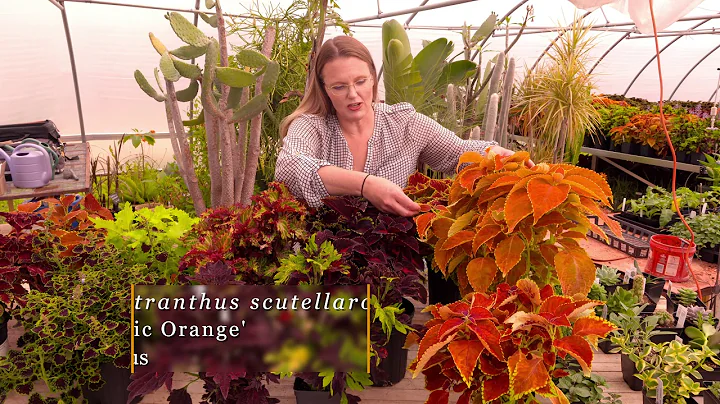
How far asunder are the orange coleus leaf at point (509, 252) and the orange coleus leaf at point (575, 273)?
0.29ft

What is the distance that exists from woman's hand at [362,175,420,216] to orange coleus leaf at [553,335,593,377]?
494 millimetres

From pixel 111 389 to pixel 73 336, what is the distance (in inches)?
7.4

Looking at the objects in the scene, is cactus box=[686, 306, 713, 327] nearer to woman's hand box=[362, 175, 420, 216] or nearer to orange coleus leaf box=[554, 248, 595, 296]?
orange coleus leaf box=[554, 248, 595, 296]

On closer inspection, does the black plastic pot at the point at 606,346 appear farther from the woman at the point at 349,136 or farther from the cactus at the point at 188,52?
the cactus at the point at 188,52

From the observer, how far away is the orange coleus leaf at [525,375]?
84 centimetres

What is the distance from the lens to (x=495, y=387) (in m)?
0.89

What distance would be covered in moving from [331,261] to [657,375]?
0.84m

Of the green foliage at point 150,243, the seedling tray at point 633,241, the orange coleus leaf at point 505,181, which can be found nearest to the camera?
the orange coleus leaf at point 505,181

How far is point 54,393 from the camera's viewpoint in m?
1.20

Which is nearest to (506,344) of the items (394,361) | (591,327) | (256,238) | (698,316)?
(591,327)

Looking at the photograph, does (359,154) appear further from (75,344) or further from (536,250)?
(75,344)

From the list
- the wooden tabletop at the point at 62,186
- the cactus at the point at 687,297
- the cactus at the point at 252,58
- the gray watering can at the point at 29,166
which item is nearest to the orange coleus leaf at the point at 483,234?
the cactus at the point at 687,297

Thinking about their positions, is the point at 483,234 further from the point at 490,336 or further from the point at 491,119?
the point at 491,119

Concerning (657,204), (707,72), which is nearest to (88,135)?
(657,204)
